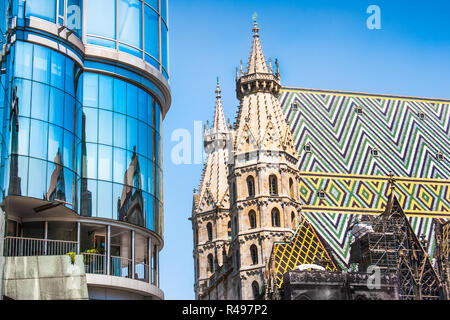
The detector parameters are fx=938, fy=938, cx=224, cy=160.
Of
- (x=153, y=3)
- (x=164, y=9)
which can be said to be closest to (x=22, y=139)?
(x=153, y=3)

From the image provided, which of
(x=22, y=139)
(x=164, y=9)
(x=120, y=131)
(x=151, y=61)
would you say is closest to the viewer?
(x=22, y=139)

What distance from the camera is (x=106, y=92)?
34.6 meters

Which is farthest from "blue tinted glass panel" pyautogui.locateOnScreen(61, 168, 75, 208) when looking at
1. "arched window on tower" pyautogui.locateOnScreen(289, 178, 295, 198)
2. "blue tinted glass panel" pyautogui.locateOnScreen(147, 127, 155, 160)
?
"arched window on tower" pyautogui.locateOnScreen(289, 178, 295, 198)

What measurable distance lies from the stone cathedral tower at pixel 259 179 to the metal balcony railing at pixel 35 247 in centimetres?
2293

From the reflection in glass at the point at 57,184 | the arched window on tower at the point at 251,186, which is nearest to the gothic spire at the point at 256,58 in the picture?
the arched window on tower at the point at 251,186

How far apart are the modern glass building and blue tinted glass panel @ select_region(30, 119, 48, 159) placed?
41 millimetres

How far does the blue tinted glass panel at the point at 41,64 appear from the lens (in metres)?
31.6

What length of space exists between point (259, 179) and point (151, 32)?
2003cm

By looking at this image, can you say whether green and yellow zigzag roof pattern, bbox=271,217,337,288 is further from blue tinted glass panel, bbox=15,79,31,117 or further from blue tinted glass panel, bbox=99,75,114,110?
blue tinted glass panel, bbox=15,79,31,117

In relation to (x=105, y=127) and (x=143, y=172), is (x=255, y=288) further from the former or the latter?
(x=105, y=127)

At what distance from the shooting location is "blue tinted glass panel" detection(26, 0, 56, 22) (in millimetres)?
32281

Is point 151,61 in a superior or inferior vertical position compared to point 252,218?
superior
